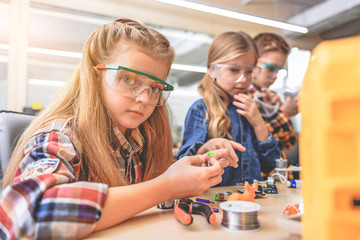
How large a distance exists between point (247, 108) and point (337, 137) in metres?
1.32

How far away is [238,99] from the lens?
1.64 m

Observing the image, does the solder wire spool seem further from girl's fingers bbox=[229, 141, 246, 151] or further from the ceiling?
the ceiling

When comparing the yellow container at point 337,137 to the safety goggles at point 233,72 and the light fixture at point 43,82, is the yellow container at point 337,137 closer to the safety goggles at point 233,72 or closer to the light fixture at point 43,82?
the safety goggles at point 233,72

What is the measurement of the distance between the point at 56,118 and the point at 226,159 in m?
0.59

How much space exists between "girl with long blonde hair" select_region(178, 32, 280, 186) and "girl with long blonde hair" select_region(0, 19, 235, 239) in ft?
1.36

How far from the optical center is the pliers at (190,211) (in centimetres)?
59

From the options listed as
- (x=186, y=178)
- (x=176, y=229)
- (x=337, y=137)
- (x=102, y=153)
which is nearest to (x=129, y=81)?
(x=102, y=153)

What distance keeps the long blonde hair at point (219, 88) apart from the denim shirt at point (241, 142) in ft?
0.14

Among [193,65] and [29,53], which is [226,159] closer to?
[29,53]

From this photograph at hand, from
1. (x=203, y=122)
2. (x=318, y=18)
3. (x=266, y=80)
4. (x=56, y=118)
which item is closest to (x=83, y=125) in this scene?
(x=56, y=118)

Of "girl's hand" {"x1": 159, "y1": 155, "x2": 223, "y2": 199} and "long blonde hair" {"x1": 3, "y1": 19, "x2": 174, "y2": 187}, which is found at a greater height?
"long blonde hair" {"x1": 3, "y1": 19, "x2": 174, "y2": 187}

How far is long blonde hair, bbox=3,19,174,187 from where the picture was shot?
2.69 ft

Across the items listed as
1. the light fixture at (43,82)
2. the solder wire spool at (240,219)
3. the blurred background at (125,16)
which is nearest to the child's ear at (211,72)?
the blurred background at (125,16)

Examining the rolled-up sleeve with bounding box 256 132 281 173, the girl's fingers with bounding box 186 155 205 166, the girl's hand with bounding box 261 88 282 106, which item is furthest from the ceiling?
the girl's fingers with bounding box 186 155 205 166
